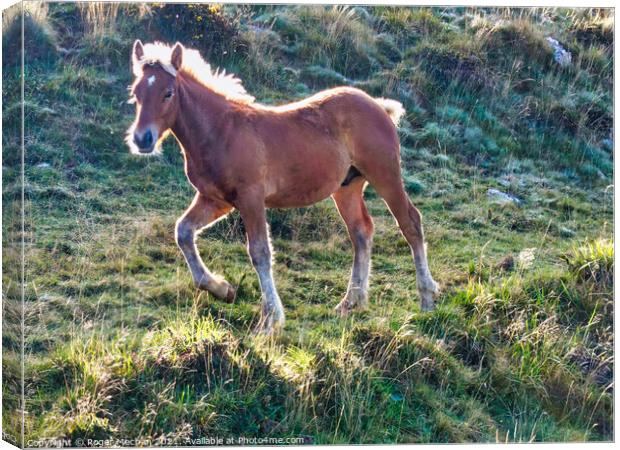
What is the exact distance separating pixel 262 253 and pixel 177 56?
77.2 inches

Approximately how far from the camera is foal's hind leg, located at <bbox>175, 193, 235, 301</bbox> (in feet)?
33.8

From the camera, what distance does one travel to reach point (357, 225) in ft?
36.4

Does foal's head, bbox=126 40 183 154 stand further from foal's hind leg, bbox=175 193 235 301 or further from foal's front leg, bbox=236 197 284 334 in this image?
foal's front leg, bbox=236 197 284 334

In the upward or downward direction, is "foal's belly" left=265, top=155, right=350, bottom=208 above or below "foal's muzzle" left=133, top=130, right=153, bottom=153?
below

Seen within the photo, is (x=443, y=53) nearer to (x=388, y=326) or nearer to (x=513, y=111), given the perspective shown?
(x=513, y=111)

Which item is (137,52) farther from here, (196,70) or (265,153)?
(265,153)

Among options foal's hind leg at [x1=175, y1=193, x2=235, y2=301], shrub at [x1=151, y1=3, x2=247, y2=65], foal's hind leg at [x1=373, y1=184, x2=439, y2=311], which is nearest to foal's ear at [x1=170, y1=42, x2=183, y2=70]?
shrub at [x1=151, y1=3, x2=247, y2=65]

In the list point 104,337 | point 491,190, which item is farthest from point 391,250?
point 104,337

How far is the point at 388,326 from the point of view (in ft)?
33.9

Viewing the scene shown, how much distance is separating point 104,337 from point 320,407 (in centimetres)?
201

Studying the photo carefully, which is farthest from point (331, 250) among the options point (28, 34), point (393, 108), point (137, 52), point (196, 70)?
point (28, 34)

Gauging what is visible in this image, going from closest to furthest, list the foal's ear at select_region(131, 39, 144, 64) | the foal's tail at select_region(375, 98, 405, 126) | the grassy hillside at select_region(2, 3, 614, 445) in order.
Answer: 1. the grassy hillside at select_region(2, 3, 614, 445)
2. the foal's ear at select_region(131, 39, 144, 64)
3. the foal's tail at select_region(375, 98, 405, 126)

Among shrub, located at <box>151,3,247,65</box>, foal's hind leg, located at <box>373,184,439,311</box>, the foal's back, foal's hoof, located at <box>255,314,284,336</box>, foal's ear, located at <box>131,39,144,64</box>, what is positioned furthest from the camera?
foal's hind leg, located at <box>373,184,439,311</box>

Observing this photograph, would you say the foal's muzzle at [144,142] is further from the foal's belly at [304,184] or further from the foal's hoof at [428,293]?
the foal's hoof at [428,293]
